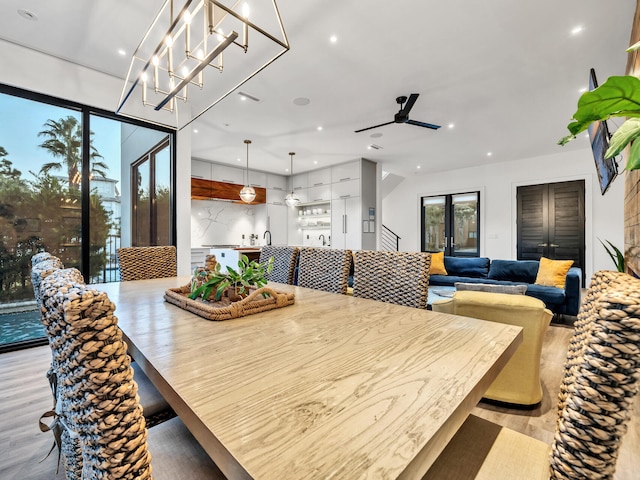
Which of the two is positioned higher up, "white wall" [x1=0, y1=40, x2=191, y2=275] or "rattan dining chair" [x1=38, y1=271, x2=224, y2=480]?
"white wall" [x1=0, y1=40, x2=191, y2=275]

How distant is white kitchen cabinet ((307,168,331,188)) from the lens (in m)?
6.90

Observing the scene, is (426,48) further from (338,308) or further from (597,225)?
(597,225)

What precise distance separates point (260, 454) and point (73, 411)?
0.31m

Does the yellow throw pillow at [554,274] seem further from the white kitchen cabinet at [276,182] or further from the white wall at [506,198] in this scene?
the white kitchen cabinet at [276,182]

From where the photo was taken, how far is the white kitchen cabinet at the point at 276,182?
7.44m

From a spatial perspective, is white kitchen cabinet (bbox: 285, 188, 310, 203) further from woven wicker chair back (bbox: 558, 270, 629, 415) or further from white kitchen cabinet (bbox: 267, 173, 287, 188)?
woven wicker chair back (bbox: 558, 270, 629, 415)

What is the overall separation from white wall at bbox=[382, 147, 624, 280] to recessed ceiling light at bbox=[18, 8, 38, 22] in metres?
7.60

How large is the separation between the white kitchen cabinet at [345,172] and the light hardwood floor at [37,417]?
4.66 metres

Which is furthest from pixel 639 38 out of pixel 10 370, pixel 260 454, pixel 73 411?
pixel 10 370

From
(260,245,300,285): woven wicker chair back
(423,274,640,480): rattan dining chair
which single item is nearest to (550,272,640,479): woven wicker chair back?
(423,274,640,480): rattan dining chair

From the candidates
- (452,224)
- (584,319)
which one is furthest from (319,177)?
(584,319)

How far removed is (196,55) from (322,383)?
2.71 metres

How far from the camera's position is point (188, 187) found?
→ 373 cm

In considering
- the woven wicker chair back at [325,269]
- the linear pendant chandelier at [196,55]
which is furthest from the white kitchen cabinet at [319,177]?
the woven wicker chair back at [325,269]
